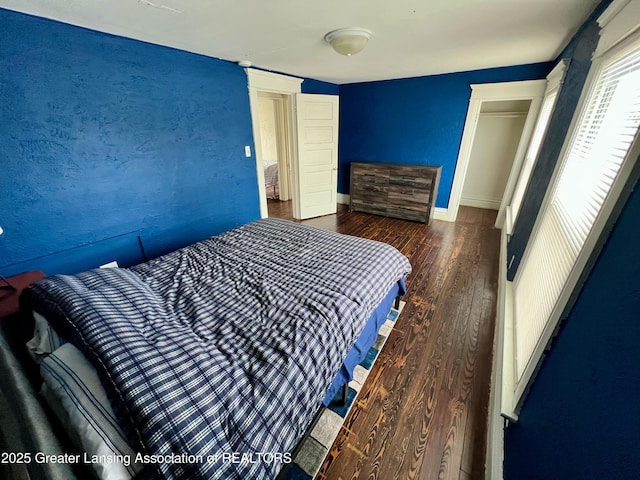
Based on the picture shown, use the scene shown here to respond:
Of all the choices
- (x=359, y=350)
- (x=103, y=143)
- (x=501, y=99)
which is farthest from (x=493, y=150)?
(x=103, y=143)

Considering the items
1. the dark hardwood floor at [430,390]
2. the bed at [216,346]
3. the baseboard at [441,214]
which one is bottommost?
the dark hardwood floor at [430,390]

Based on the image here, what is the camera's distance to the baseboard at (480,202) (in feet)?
15.0

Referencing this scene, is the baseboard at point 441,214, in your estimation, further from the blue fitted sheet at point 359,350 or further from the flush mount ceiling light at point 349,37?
the flush mount ceiling light at point 349,37

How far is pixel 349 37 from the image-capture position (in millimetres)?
1744

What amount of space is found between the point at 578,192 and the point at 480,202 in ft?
13.0

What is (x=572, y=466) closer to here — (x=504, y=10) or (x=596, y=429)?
(x=596, y=429)

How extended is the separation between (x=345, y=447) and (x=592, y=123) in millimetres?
2192

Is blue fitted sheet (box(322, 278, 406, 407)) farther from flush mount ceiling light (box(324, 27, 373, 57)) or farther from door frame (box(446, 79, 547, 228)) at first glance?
door frame (box(446, 79, 547, 228))

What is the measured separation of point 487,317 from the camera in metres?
2.03

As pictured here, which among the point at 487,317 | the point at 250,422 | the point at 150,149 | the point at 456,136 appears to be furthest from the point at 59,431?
the point at 456,136

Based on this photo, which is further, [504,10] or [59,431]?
[504,10]

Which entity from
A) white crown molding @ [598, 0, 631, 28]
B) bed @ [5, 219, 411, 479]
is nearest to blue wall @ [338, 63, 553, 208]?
white crown molding @ [598, 0, 631, 28]

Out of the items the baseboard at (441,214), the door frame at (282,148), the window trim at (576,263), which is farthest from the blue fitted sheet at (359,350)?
the door frame at (282,148)

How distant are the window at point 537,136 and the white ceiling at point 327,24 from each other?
30 cm
